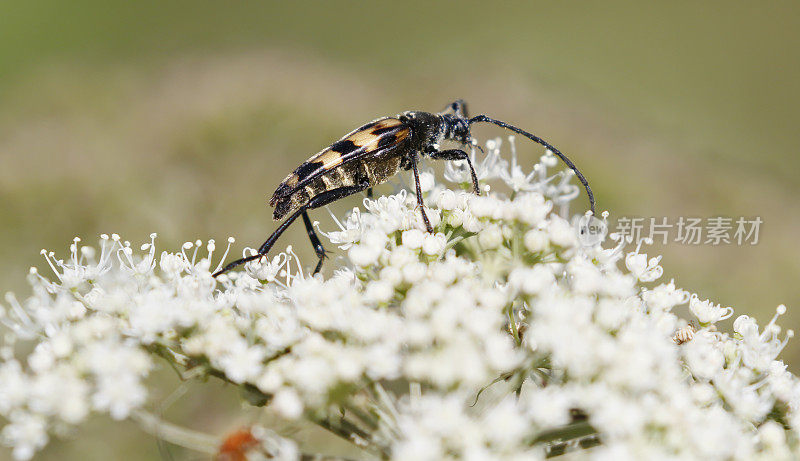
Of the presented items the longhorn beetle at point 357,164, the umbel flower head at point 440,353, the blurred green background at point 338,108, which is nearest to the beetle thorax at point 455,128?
the longhorn beetle at point 357,164

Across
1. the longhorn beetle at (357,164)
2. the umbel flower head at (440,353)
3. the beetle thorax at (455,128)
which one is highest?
the beetle thorax at (455,128)

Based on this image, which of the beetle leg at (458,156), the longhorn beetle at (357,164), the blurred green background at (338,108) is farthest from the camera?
the blurred green background at (338,108)

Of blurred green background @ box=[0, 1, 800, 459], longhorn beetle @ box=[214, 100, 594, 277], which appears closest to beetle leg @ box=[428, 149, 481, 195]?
longhorn beetle @ box=[214, 100, 594, 277]

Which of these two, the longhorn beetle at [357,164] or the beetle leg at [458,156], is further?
the longhorn beetle at [357,164]

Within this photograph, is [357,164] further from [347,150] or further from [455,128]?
[455,128]

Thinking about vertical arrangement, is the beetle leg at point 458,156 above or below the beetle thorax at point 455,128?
below

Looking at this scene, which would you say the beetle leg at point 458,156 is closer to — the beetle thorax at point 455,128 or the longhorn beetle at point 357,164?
the longhorn beetle at point 357,164
